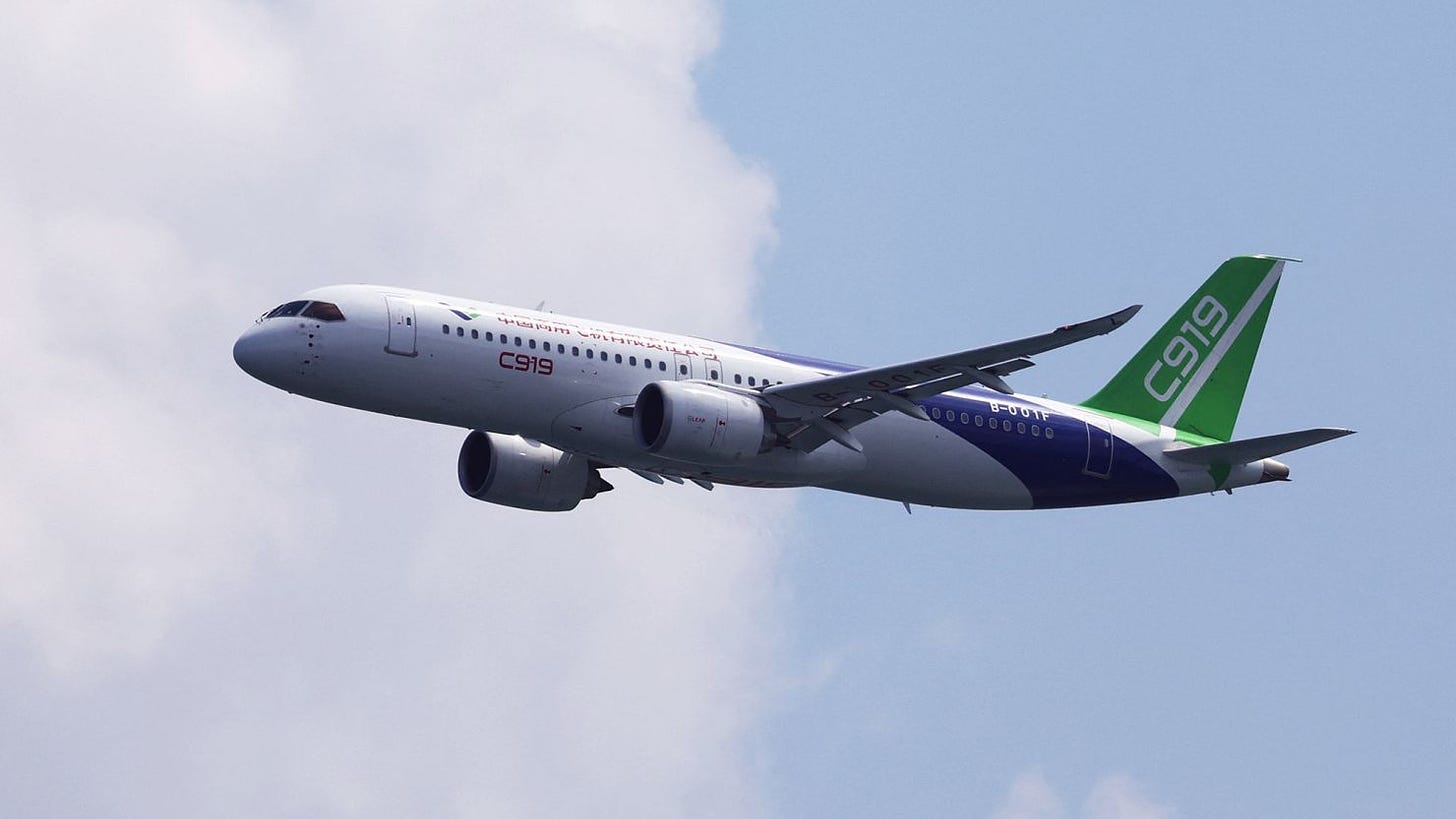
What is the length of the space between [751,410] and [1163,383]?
48.2 feet

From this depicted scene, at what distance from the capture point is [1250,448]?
57.8 m

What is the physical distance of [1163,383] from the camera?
2454 inches

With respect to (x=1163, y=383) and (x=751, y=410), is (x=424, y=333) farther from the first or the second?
(x=1163, y=383)

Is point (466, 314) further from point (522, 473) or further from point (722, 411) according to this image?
point (522, 473)

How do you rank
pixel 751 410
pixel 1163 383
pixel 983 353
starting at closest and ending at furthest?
1. pixel 983 353
2. pixel 751 410
3. pixel 1163 383

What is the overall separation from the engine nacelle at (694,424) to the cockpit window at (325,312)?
7.07 metres

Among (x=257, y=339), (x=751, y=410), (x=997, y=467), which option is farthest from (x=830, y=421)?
(x=257, y=339)

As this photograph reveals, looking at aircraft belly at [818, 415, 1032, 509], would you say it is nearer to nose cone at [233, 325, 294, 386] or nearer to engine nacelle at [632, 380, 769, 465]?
engine nacelle at [632, 380, 769, 465]

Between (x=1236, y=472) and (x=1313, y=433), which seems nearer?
(x=1313, y=433)

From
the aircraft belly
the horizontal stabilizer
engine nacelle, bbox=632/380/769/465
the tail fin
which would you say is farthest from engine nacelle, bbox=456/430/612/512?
the horizontal stabilizer

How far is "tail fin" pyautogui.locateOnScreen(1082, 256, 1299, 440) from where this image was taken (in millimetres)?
61969

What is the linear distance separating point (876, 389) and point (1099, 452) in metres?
8.96

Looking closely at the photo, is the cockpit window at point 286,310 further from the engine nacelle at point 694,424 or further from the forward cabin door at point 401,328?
the engine nacelle at point 694,424

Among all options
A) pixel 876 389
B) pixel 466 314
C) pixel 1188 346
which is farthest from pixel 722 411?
pixel 1188 346
